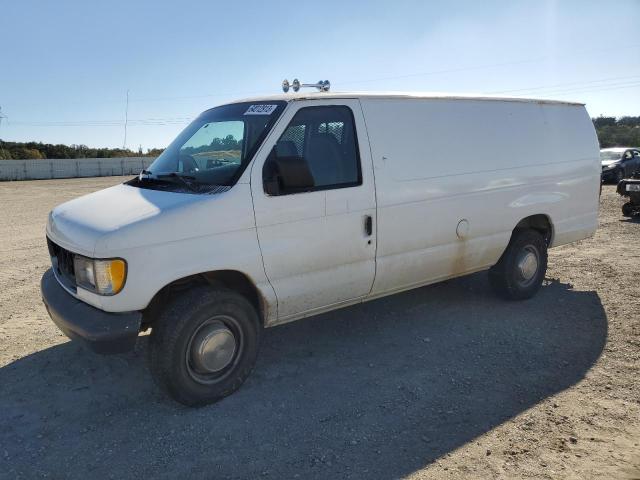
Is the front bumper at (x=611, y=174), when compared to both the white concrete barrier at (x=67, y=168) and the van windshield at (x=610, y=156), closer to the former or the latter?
the van windshield at (x=610, y=156)

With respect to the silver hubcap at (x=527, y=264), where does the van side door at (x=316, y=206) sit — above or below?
above

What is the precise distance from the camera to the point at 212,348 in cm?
365

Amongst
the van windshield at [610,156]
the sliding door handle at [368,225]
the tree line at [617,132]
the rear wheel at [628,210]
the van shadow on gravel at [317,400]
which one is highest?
the tree line at [617,132]

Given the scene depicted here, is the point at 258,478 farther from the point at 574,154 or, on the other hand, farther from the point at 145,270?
the point at 574,154

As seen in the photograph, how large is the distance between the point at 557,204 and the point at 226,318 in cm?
412

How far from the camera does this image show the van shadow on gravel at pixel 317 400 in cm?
308

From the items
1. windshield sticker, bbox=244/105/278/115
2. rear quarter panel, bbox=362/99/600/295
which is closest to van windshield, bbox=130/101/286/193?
windshield sticker, bbox=244/105/278/115

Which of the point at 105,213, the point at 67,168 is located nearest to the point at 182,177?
the point at 105,213

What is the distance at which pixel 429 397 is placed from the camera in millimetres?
3740

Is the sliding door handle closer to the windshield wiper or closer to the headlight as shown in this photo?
the windshield wiper

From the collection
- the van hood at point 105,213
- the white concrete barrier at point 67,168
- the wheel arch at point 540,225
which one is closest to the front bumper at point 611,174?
the wheel arch at point 540,225

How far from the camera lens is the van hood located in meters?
3.30

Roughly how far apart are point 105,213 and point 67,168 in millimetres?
37853

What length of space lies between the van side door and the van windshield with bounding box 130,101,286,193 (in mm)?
157
